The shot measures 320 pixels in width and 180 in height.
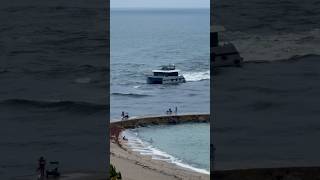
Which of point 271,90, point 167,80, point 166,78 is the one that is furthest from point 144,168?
point 167,80

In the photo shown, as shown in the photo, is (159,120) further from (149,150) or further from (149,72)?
(149,72)

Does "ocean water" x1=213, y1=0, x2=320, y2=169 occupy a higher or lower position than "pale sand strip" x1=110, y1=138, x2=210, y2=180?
higher

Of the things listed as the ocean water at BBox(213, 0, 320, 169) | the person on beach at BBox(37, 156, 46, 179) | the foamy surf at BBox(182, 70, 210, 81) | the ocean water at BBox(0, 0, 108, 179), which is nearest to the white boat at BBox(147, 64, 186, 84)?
the foamy surf at BBox(182, 70, 210, 81)

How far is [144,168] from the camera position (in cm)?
2711

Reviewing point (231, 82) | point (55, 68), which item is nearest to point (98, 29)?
point (55, 68)

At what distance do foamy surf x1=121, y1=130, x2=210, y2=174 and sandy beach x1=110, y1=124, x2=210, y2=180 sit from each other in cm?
74

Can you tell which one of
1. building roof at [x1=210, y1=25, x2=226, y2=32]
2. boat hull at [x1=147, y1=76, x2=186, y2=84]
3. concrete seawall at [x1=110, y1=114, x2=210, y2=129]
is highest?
building roof at [x1=210, y1=25, x2=226, y2=32]

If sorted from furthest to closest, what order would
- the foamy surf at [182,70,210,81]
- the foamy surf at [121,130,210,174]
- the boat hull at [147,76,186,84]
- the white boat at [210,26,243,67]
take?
1. the foamy surf at [182,70,210,81]
2. the boat hull at [147,76,186,84]
3. the foamy surf at [121,130,210,174]
4. the white boat at [210,26,243,67]

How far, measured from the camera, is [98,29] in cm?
1052

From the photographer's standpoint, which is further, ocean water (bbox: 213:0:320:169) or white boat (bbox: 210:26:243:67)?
ocean water (bbox: 213:0:320:169)

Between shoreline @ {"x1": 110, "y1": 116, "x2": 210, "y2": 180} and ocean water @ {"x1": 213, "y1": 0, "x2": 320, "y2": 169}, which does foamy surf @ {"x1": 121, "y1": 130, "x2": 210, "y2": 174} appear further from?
ocean water @ {"x1": 213, "y1": 0, "x2": 320, "y2": 169}

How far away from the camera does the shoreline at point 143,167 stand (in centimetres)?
2555

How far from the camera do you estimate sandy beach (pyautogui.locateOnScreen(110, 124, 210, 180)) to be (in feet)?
83.4

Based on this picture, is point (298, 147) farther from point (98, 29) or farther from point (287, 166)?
point (98, 29)
